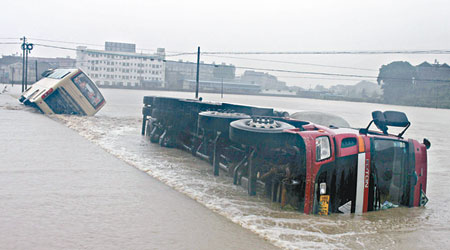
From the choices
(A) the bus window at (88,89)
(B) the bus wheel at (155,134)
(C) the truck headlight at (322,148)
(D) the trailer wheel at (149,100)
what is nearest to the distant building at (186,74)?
(A) the bus window at (88,89)

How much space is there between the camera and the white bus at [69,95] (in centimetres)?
2297

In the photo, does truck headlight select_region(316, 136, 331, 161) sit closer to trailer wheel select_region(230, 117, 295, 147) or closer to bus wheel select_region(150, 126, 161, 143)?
trailer wheel select_region(230, 117, 295, 147)

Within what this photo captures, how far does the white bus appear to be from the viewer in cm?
2297

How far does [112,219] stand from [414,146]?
499 cm

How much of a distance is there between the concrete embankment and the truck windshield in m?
2.55

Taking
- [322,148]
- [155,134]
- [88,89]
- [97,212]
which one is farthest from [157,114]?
[88,89]

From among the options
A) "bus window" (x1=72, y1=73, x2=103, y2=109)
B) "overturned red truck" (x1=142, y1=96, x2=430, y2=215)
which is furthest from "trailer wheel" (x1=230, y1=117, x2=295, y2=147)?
"bus window" (x1=72, y1=73, x2=103, y2=109)

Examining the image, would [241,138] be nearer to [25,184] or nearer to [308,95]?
[25,184]

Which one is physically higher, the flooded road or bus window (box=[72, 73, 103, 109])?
bus window (box=[72, 73, 103, 109])

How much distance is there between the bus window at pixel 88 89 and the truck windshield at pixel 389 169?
62.2ft

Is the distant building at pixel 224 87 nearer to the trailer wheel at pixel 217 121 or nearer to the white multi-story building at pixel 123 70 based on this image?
the white multi-story building at pixel 123 70

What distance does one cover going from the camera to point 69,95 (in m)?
23.3

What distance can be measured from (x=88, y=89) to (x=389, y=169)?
19.6 m

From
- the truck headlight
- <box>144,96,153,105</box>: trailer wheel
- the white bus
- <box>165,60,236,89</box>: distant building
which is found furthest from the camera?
<box>165,60,236,89</box>: distant building
